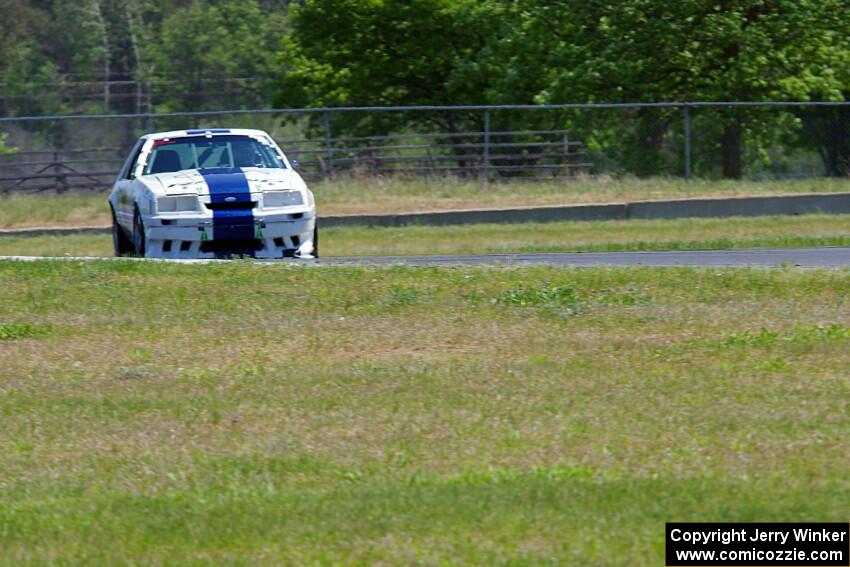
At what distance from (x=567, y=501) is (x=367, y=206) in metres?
19.7

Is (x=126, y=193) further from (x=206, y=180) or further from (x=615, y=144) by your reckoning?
(x=615, y=144)

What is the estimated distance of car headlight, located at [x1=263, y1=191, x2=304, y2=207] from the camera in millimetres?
14344

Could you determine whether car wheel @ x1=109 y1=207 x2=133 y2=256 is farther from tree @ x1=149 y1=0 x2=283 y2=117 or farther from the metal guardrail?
tree @ x1=149 y1=0 x2=283 y2=117

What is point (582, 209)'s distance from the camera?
953 inches

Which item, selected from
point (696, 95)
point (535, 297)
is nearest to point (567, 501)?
point (535, 297)

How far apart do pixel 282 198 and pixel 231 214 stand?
57cm

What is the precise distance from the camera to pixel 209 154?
15.3 metres

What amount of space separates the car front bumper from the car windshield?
102 centimetres

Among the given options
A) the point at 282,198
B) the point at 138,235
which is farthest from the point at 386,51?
the point at 282,198

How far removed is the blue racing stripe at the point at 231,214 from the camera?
1420 centimetres

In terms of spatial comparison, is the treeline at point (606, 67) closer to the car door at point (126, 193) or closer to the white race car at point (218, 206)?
the car door at point (126, 193)
